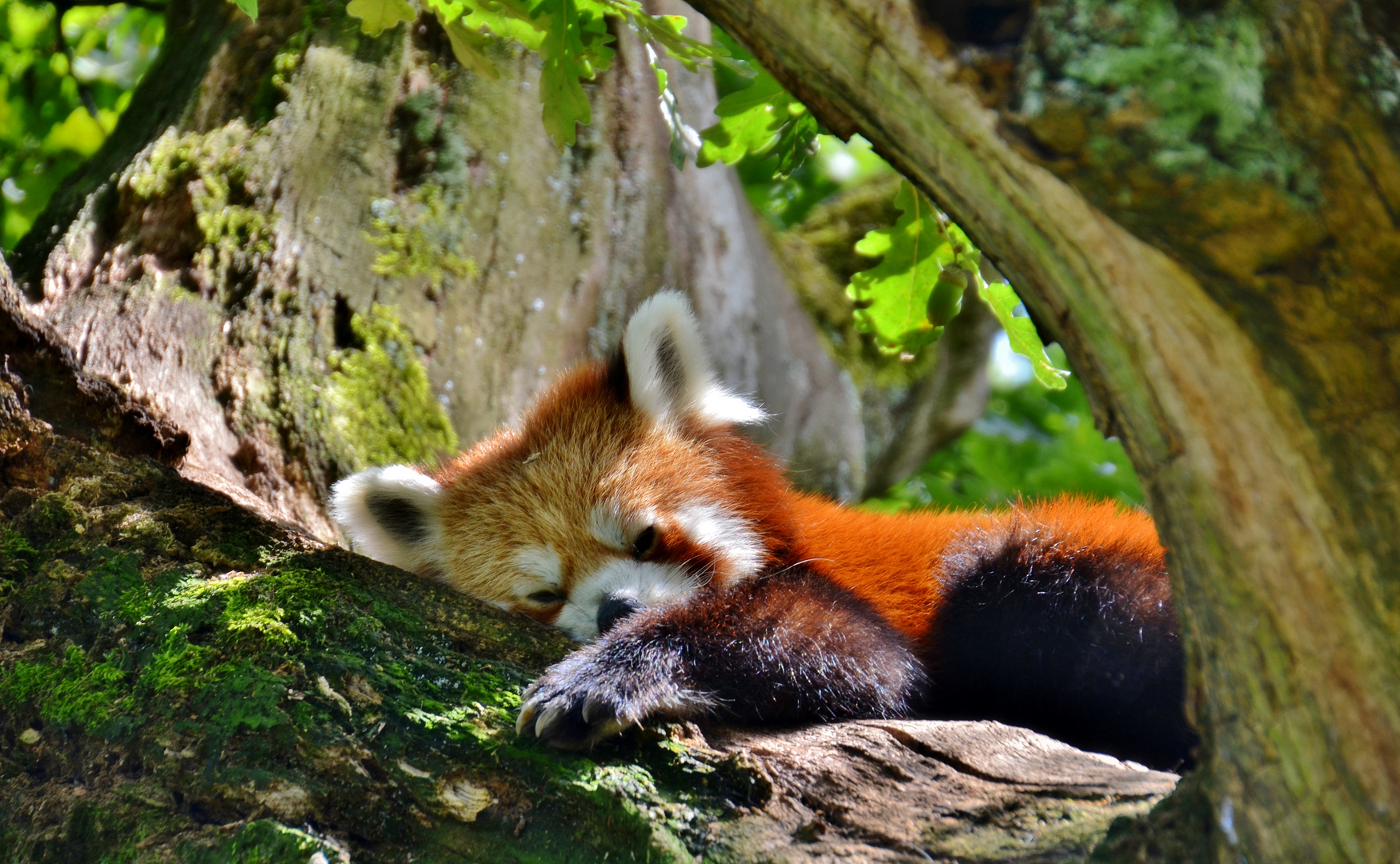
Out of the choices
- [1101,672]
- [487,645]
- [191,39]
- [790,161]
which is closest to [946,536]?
[1101,672]

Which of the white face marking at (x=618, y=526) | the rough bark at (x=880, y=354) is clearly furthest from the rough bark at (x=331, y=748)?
the rough bark at (x=880, y=354)

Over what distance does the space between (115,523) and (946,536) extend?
2.27m

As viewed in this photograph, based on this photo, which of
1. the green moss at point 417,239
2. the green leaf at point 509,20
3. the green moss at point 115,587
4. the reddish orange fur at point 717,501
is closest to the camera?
the green moss at point 115,587

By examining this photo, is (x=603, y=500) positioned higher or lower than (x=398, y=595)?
higher

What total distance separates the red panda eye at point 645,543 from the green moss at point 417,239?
1.28m

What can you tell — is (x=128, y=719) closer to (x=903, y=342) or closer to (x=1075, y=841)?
(x=1075, y=841)

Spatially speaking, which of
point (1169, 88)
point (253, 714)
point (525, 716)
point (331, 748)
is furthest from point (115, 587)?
point (1169, 88)

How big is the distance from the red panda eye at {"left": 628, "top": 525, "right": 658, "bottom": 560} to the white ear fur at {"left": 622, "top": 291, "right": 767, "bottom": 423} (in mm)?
416

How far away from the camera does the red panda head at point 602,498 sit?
2.99 meters

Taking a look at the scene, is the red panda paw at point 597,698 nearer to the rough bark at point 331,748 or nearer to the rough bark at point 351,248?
the rough bark at point 331,748

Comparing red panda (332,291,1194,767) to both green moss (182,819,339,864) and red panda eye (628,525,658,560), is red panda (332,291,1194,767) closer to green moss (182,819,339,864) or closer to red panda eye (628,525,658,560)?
red panda eye (628,525,658,560)

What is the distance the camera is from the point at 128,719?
5.79 feet

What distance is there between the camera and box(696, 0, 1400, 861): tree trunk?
117 centimetres

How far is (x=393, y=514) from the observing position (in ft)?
10.6
